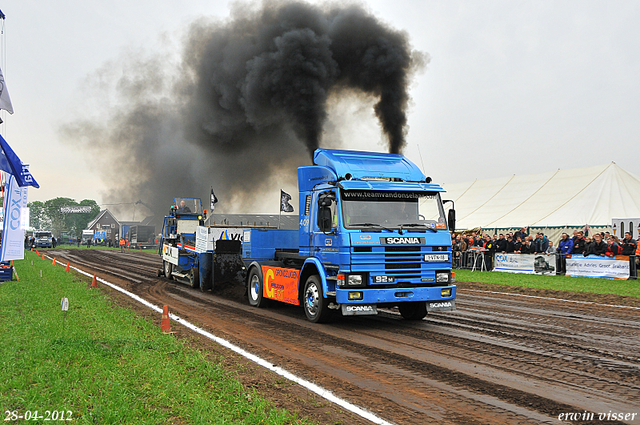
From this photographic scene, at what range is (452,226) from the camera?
31.5 feet

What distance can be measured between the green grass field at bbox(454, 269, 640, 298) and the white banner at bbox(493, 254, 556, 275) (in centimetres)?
58

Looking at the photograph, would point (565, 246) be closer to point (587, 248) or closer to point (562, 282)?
point (587, 248)

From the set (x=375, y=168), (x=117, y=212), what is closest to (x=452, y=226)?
(x=375, y=168)

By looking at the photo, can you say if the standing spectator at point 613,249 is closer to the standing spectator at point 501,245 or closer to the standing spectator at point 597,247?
the standing spectator at point 597,247

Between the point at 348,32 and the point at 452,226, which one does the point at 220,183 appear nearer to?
the point at 348,32

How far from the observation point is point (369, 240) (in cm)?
857

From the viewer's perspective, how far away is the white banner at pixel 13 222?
13.3m

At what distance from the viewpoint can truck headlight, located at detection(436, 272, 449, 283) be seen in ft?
29.8

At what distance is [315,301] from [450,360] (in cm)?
339

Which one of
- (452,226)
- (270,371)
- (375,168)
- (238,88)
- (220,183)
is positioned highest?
(238,88)

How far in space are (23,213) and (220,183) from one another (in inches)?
976

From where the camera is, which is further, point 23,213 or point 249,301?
point 23,213

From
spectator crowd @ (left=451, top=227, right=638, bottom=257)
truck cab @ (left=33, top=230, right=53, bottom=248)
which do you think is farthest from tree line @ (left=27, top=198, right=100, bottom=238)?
spectator crowd @ (left=451, top=227, right=638, bottom=257)

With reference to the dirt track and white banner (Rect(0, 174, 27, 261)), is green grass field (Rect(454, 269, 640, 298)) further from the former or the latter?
white banner (Rect(0, 174, 27, 261))
